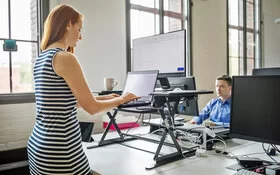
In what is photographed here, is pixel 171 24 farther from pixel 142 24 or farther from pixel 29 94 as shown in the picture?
pixel 29 94

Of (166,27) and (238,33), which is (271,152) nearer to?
(166,27)

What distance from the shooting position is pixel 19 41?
2.40 metres

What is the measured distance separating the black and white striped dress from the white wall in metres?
5.87

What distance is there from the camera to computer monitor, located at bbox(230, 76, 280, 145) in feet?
3.94

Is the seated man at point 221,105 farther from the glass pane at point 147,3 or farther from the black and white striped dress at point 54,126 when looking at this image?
the black and white striped dress at point 54,126

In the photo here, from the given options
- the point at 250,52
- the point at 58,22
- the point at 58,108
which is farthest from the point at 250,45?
the point at 58,108

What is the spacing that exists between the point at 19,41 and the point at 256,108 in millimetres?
2096

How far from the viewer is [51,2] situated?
8.06 feet

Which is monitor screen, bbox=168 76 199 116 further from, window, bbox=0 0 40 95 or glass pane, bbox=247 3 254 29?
glass pane, bbox=247 3 254 29

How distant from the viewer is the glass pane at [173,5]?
12.3 ft

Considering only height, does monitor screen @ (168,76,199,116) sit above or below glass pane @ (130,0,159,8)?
below

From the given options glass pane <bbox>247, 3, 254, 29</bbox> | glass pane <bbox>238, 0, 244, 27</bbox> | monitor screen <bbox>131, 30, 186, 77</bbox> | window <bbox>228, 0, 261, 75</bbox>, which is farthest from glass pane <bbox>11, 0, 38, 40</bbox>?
glass pane <bbox>247, 3, 254, 29</bbox>

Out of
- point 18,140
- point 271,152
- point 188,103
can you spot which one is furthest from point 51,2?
point 271,152

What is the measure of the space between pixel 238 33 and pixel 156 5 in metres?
2.47
